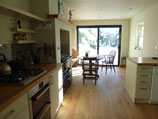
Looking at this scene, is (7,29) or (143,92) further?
(143,92)

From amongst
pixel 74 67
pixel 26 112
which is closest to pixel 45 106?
pixel 26 112

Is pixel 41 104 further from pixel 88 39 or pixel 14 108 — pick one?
pixel 88 39

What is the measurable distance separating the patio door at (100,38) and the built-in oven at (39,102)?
4.80 meters

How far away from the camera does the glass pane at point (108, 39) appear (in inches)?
248

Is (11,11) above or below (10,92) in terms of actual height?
above

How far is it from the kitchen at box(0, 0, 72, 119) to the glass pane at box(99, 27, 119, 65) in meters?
3.17

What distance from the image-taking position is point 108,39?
250 inches

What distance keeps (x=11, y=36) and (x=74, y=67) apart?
4.39m

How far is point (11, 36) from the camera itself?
6.53ft

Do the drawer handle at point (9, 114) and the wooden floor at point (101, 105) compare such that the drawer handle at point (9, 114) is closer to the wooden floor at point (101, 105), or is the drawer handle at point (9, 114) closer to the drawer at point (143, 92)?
the wooden floor at point (101, 105)

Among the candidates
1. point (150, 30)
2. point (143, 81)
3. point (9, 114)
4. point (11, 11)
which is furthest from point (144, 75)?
point (11, 11)

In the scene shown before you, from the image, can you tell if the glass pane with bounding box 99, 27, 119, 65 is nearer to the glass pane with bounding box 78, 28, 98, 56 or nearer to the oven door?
the glass pane with bounding box 78, 28, 98, 56

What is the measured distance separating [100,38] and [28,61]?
4718 mm

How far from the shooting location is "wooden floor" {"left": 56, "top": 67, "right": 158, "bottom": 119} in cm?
222
